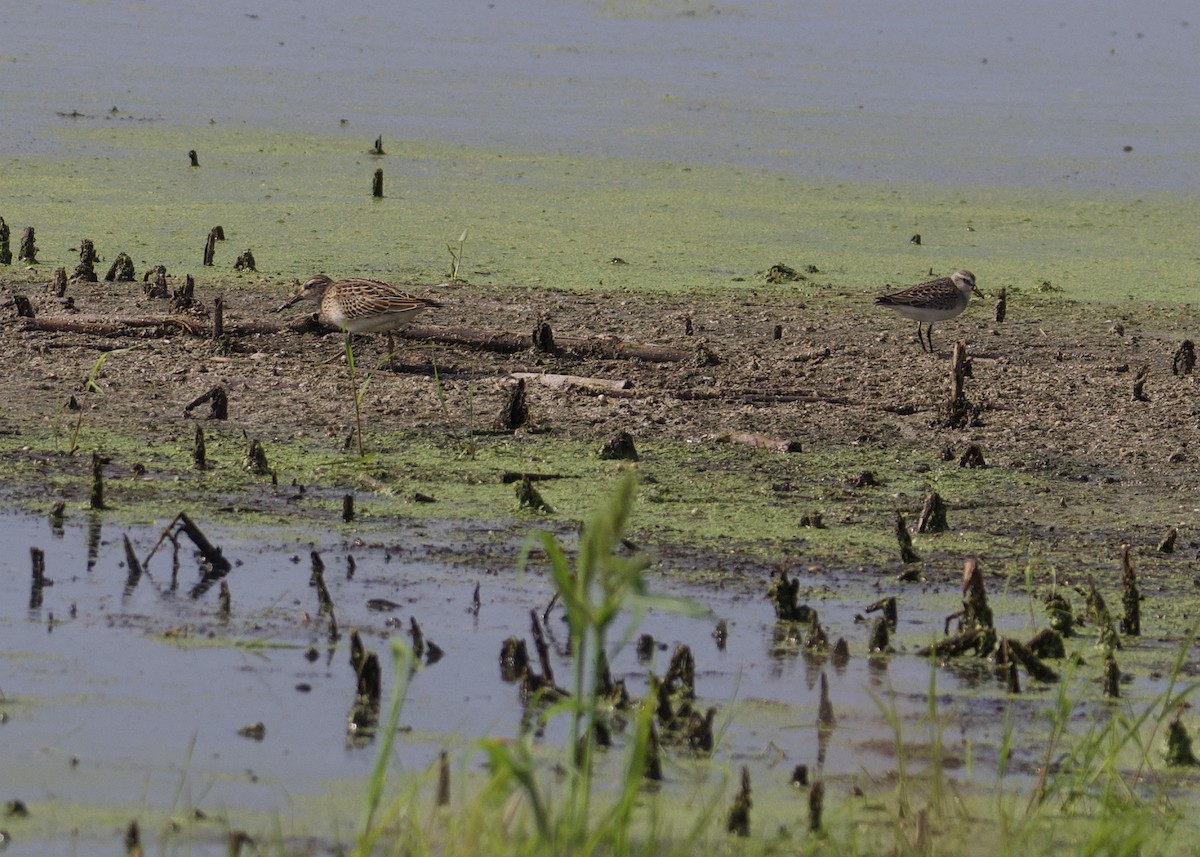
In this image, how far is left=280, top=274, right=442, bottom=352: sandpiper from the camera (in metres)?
8.05

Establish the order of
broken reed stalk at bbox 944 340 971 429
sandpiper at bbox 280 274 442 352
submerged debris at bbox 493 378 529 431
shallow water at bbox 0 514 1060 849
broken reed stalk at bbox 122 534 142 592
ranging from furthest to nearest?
sandpiper at bbox 280 274 442 352 < broken reed stalk at bbox 944 340 971 429 < submerged debris at bbox 493 378 529 431 < broken reed stalk at bbox 122 534 142 592 < shallow water at bbox 0 514 1060 849

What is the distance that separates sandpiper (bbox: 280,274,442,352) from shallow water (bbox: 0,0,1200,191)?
660 centimetres

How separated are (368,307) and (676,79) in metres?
12.6

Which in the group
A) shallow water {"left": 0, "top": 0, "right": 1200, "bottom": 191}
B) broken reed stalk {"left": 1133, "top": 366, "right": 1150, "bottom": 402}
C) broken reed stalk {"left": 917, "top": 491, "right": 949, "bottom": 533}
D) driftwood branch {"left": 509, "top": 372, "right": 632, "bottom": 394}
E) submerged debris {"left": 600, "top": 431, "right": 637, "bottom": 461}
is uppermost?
shallow water {"left": 0, "top": 0, "right": 1200, "bottom": 191}

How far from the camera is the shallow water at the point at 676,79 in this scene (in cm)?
1622

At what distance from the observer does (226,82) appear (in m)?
18.4

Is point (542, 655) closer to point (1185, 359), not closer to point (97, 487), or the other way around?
point (97, 487)

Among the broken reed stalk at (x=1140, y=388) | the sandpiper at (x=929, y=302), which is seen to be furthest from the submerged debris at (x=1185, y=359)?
the sandpiper at (x=929, y=302)

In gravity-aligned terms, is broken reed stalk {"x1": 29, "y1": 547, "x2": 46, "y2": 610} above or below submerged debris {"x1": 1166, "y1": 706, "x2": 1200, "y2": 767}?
above

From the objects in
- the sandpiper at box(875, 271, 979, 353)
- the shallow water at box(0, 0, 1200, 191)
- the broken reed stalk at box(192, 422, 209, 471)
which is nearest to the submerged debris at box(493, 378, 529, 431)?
the broken reed stalk at box(192, 422, 209, 471)

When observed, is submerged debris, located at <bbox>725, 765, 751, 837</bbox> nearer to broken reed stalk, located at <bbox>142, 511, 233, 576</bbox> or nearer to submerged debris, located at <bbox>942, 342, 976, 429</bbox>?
broken reed stalk, located at <bbox>142, 511, 233, 576</bbox>

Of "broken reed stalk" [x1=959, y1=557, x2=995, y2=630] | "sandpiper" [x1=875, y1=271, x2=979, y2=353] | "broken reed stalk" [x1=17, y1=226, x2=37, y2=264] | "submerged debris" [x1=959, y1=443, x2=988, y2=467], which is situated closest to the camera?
"broken reed stalk" [x1=959, y1=557, x2=995, y2=630]

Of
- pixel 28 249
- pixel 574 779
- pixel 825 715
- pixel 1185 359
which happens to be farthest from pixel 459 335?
pixel 574 779

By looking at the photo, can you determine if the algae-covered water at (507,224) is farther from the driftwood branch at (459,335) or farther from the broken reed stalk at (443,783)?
the driftwood branch at (459,335)
